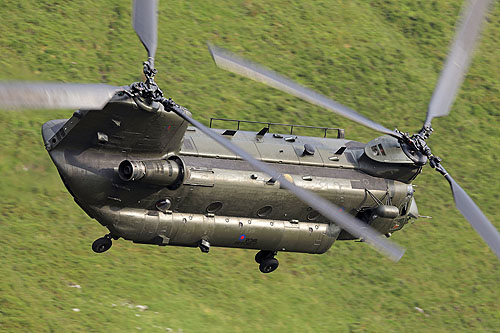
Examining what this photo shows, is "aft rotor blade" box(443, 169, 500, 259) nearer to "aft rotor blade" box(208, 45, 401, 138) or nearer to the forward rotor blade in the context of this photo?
"aft rotor blade" box(208, 45, 401, 138)

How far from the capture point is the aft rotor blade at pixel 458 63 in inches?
1278

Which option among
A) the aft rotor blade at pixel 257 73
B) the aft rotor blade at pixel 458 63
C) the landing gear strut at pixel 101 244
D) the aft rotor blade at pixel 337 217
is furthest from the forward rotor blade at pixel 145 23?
the aft rotor blade at pixel 458 63

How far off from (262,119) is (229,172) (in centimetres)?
1777

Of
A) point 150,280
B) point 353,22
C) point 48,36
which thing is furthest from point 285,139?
point 353,22

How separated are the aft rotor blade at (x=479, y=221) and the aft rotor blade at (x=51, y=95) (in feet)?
44.3

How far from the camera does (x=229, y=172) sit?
28.9m

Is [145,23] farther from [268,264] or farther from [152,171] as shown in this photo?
[268,264]

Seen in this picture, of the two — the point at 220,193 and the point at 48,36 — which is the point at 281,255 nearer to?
the point at 220,193

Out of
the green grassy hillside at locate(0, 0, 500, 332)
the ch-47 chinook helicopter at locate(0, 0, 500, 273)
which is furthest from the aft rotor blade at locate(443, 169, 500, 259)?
the green grassy hillside at locate(0, 0, 500, 332)

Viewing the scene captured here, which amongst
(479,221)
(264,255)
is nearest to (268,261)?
(264,255)

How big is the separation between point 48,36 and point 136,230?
23064mm

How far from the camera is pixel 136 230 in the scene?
92.1ft

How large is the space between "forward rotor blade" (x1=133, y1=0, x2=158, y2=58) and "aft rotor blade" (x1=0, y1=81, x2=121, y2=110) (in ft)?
10.1

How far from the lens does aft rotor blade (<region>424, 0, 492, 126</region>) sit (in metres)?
32.5
